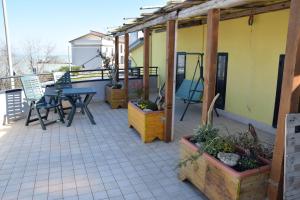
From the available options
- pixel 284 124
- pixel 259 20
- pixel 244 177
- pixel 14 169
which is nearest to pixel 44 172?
pixel 14 169

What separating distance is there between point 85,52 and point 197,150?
24287 mm

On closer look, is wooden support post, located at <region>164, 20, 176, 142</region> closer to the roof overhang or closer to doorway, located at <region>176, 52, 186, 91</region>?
the roof overhang

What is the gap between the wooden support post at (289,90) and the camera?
1922 mm

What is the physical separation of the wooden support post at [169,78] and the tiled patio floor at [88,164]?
0.29 m

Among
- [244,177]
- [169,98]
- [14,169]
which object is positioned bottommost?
[14,169]

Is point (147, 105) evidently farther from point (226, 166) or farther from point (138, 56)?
point (138, 56)

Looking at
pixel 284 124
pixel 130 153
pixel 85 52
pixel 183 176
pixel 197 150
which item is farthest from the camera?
pixel 85 52

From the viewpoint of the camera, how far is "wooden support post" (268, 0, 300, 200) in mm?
1922

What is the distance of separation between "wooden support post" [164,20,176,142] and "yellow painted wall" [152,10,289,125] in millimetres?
1939

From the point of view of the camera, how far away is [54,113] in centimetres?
631

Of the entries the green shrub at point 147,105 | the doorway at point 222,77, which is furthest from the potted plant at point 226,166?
the doorway at point 222,77

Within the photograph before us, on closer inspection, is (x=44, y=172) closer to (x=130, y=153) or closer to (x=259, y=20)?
(x=130, y=153)

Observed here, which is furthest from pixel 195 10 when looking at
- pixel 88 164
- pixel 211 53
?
pixel 88 164

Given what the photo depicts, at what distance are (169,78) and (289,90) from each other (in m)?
2.33
